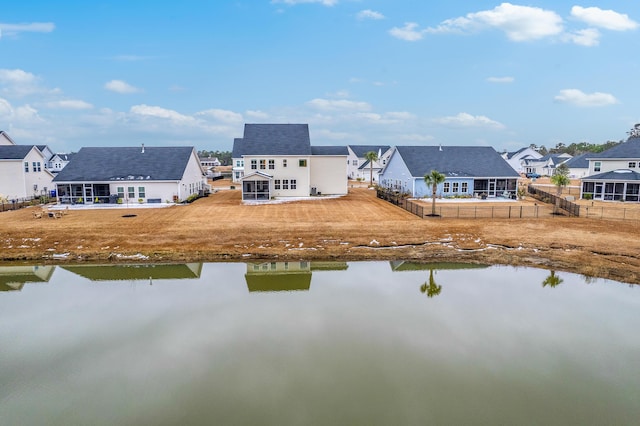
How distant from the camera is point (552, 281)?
16672 millimetres

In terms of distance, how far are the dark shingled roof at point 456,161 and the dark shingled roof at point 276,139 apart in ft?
34.4

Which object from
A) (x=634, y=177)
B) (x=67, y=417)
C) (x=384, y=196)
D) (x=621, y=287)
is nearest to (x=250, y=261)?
(x=67, y=417)

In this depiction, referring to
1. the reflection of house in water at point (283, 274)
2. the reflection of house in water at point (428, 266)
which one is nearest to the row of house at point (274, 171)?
the reflection of house in water at point (283, 274)

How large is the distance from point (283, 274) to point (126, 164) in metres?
27.7

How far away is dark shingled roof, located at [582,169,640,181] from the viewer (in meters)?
38.1

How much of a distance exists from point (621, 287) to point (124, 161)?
1533 inches

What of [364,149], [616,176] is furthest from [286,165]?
[364,149]

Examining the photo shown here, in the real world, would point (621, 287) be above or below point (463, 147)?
below

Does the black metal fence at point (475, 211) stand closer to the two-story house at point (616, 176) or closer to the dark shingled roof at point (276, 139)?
the two-story house at point (616, 176)

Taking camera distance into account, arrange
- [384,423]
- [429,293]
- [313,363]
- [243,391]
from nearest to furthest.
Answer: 1. [384,423]
2. [243,391]
3. [313,363]
4. [429,293]

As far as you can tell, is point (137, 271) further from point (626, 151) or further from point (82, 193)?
point (626, 151)

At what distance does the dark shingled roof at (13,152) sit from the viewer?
124 feet

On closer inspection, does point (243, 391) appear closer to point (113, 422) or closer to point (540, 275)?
point (113, 422)

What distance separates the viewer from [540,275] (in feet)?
56.9
